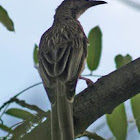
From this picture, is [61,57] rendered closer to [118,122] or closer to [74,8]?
[118,122]

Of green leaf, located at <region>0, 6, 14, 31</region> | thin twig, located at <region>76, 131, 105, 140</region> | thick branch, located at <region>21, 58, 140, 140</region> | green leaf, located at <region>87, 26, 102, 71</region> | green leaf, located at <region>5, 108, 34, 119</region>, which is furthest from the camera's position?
green leaf, located at <region>87, 26, 102, 71</region>

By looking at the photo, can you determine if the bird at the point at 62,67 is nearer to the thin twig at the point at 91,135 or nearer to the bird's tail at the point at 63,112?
the bird's tail at the point at 63,112

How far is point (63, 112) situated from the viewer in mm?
2834

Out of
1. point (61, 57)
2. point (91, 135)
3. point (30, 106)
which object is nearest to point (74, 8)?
point (61, 57)

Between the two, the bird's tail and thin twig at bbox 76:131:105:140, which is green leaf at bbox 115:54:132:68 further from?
thin twig at bbox 76:131:105:140

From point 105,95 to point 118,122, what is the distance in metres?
0.20

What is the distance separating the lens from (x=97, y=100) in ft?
9.09

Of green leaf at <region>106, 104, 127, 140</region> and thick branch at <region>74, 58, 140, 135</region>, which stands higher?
thick branch at <region>74, 58, 140, 135</region>

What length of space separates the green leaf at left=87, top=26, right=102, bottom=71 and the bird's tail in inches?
15.9

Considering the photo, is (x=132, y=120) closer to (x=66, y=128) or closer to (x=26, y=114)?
(x=66, y=128)

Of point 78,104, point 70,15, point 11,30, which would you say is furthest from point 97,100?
point 70,15

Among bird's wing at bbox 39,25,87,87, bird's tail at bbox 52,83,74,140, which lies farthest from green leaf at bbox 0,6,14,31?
bird's tail at bbox 52,83,74,140

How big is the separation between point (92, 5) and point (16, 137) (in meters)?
3.83

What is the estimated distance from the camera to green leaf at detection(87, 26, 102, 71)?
3.45 metres
